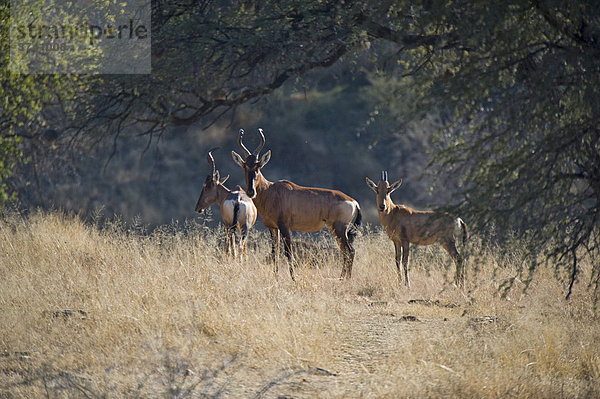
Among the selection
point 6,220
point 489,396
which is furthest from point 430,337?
point 6,220

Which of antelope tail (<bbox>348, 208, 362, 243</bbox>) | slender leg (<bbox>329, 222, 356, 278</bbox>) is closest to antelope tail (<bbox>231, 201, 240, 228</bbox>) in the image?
slender leg (<bbox>329, 222, 356, 278</bbox>)

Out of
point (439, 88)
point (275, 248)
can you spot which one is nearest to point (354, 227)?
point (275, 248)

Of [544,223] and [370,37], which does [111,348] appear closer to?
[544,223]

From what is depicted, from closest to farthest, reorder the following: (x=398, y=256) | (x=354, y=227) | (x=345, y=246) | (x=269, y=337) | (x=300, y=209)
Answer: (x=269, y=337), (x=398, y=256), (x=345, y=246), (x=300, y=209), (x=354, y=227)

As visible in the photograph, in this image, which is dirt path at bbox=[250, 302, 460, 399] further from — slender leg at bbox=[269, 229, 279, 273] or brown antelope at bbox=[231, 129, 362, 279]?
brown antelope at bbox=[231, 129, 362, 279]

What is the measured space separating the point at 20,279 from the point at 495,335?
5924mm
